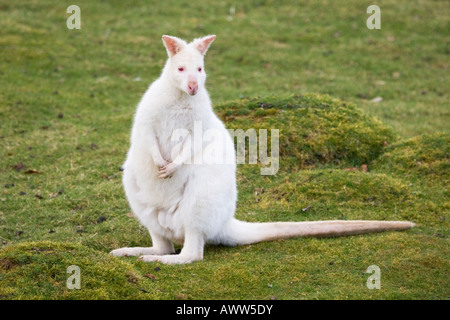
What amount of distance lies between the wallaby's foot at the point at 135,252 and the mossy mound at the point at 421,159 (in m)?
3.38

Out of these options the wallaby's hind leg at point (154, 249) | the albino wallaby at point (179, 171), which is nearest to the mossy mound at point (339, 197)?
the albino wallaby at point (179, 171)

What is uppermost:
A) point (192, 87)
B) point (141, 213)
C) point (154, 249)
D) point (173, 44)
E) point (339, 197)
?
point (173, 44)

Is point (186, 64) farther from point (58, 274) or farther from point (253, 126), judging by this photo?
point (253, 126)

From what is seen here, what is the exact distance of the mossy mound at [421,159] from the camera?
23.6ft

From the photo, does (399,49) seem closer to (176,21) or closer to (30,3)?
(176,21)

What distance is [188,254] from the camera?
4.98m

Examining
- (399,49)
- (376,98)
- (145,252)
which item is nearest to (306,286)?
(145,252)

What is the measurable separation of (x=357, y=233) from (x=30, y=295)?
2.89 metres

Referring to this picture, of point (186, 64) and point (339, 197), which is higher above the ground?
point (186, 64)

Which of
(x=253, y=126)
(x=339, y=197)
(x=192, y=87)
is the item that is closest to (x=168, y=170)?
(x=192, y=87)

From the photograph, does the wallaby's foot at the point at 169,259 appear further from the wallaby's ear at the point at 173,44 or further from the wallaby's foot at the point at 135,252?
the wallaby's ear at the point at 173,44

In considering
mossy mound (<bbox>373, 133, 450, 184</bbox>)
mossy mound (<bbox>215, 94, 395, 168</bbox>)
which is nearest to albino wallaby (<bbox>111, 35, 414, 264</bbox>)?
mossy mound (<bbox>215, 94, 395, 168</bbox>)

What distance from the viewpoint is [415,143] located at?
7.66 metres

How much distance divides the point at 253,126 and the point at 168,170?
295cm
